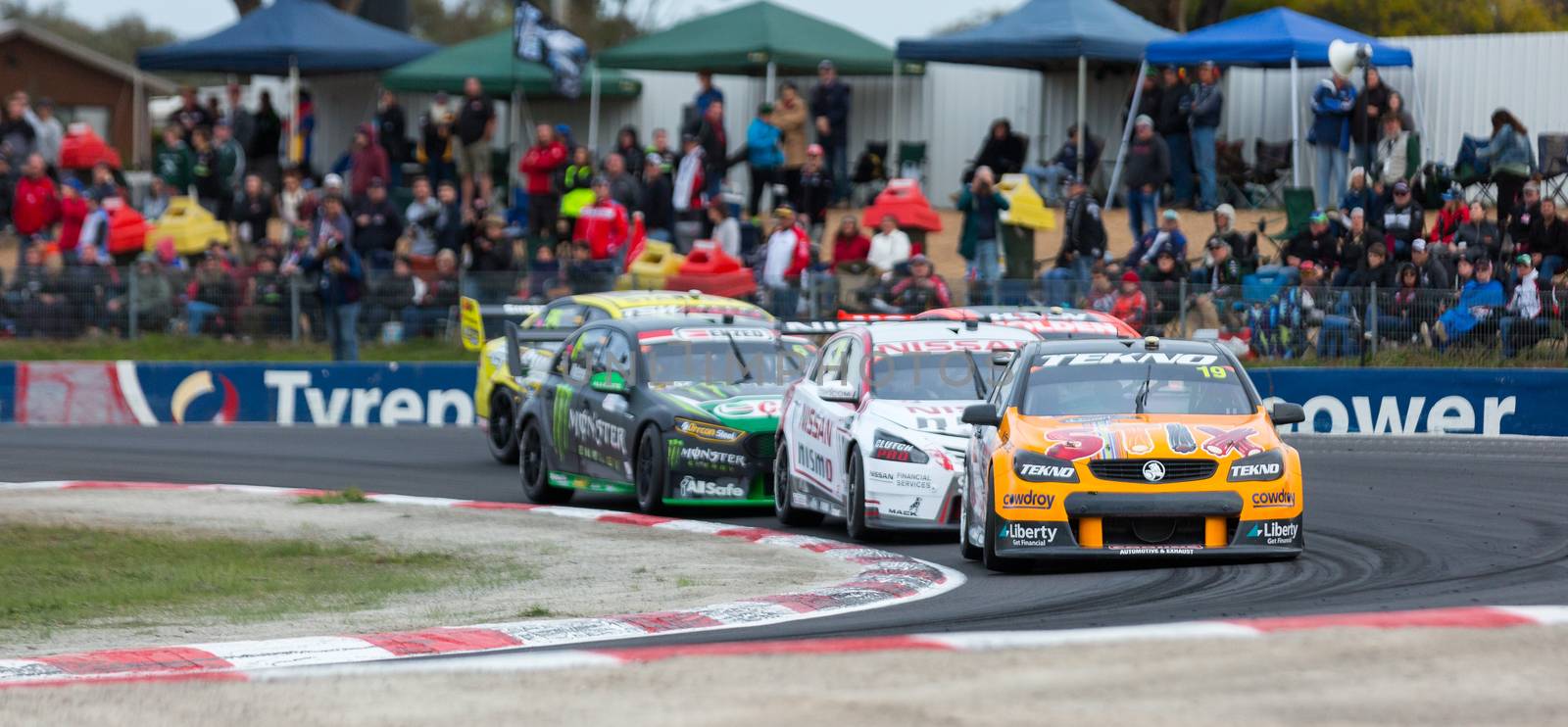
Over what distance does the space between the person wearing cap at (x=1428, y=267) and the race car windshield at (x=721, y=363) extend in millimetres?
7296

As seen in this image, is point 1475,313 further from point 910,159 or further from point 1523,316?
point 910,159

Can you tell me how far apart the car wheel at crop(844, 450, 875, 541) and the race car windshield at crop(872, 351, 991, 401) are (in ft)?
1.83

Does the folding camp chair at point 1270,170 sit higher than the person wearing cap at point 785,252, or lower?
higher

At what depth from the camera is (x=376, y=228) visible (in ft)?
90.2

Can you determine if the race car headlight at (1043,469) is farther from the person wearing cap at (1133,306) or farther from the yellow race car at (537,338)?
the person wearing cap at (1133,306)

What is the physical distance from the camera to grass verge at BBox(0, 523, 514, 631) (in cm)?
1098

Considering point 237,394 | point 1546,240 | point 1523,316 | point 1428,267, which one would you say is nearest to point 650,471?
point 1523,316

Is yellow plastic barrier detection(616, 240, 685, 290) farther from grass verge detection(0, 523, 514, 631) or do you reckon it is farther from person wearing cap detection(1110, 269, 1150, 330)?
grass verge detection(0, 523, 514, 631)

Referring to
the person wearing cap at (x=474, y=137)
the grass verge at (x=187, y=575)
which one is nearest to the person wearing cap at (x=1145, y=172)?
the person wearing cap at (x=474, y=137)

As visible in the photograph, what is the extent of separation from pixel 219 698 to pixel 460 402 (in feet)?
59.6

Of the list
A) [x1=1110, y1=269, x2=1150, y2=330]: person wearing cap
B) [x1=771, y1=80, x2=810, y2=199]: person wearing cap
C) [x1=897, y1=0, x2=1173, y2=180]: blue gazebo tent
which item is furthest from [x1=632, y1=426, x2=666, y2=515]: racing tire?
[x1=897, y1=0, x2=1173, y2=180]: blue gazebo tent

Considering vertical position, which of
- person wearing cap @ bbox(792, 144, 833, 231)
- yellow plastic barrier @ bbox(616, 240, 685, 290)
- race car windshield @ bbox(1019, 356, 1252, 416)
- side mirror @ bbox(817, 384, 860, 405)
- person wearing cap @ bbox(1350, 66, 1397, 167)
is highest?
person wearing cap @ bbox(1350, 66, 1397, 167)

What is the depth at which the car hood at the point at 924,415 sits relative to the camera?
45.6 feet

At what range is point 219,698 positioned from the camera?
23.0 feet
